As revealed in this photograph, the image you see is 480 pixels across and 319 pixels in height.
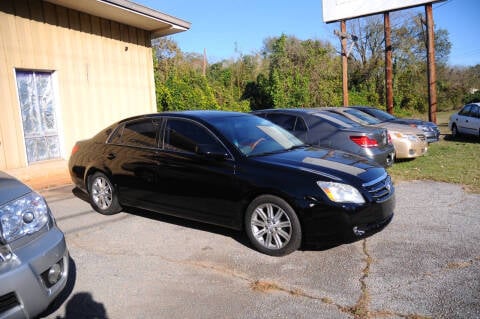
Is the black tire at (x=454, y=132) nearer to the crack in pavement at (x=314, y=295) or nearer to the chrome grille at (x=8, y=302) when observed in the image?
the crack in pavement at (x=314, y=295)

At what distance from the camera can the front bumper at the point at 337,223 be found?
3.76m

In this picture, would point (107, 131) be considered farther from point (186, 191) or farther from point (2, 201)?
point (2, 201)

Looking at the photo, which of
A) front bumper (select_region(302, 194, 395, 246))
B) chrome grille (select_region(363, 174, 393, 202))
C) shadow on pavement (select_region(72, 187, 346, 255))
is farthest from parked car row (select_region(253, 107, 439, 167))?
front bumper (select_region(302, 194, 395, 246))

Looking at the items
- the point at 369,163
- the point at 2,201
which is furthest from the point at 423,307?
the point at 2,201

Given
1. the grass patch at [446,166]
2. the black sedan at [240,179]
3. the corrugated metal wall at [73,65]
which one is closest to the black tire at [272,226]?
the black sedan at [240,179]

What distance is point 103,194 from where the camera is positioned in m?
5.76

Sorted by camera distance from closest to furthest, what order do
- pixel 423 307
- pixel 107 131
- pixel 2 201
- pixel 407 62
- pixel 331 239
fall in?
pixel 2 201
pixel 423 307
pixel 331 239
pixel 107 131
pixel 407 62

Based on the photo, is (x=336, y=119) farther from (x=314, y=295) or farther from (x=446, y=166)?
Result: (x=314, y=295)

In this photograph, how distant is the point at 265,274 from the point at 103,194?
315cm

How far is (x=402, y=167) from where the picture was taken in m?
8.92

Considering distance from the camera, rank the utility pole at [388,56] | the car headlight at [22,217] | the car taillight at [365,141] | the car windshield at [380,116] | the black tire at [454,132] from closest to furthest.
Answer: the car headlight at [22,217], the car taillight at [365,141], the car windshield at [380,116], the black tire at [454,132], the utility pole at [388,56]

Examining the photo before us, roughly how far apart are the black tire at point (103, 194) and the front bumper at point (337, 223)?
3.06 m

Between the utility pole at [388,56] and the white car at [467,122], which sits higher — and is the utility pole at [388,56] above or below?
above

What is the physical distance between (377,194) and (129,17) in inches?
298
